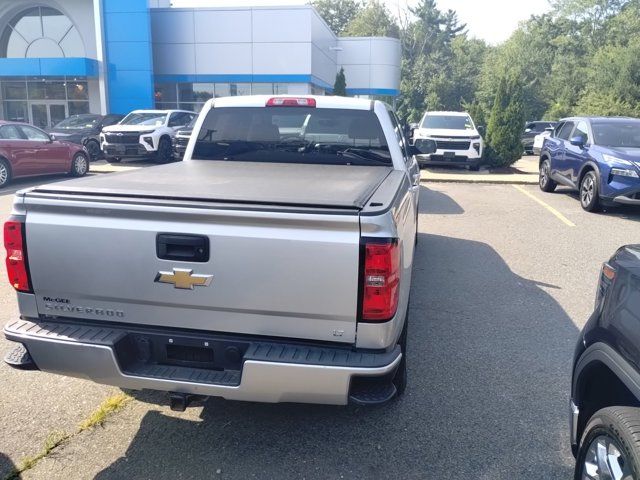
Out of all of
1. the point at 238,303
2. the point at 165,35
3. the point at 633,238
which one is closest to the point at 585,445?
the point at 238,303

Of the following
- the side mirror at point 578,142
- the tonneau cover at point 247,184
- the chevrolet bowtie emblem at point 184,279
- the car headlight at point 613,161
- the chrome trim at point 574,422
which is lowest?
the chrome trim at point 574,422

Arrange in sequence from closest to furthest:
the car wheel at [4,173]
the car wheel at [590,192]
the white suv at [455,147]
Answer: the car wheel at [590,192] < the car wheel at [4,173] < the white suv at [455,147]

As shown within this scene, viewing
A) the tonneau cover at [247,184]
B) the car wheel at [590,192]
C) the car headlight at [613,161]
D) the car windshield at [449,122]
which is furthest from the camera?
the car windshield at [449,122]

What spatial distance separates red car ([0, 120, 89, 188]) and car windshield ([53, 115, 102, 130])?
601 cm

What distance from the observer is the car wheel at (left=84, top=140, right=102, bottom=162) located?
777 inches

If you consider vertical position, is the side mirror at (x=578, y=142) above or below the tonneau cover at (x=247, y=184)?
below

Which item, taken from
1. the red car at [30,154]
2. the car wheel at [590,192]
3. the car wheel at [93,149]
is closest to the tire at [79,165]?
the red car at [30,154]

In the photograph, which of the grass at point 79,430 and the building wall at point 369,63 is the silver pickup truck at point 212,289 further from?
the building wall at point 369,63

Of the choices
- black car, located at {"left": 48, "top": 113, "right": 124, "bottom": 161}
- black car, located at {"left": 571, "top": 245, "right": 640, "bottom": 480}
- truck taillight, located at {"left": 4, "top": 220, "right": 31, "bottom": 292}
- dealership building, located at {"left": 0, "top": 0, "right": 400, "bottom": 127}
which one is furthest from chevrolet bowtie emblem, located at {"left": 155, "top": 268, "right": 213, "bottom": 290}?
dealership building, located at {"left": 0, "top": 0, "right": 400, "bottom": 127}

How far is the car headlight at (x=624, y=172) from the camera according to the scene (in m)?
9.38

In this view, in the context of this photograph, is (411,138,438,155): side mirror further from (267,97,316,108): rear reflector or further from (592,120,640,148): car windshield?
(592,120,640,148): car windshield

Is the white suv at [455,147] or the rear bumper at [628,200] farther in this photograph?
the white suv at [455,147]

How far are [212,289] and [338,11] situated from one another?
84379 mm

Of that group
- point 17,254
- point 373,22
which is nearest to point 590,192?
point 17,254
